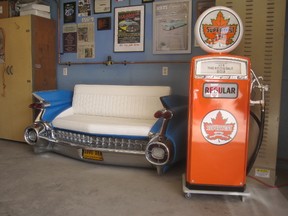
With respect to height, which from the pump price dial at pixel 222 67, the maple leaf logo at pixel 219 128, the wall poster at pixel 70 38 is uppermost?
the wall poster at pixel 70 38

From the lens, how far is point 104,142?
9.66ft

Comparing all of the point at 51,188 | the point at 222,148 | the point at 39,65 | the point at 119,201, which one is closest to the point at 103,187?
the point at 119,201

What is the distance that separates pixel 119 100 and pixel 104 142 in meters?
0.75

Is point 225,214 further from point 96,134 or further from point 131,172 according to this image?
point 96,134

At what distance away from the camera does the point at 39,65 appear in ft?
13.1

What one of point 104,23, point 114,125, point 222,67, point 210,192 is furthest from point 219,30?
point 104,23

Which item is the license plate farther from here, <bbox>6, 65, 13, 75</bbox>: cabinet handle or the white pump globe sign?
<bbox>6, 65, 13, 75</bbox>: cabinet handle

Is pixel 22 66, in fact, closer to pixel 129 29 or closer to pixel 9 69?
pixel 9 69

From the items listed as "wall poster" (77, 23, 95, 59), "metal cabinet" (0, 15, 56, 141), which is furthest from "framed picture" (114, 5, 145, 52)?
"metal cabinet" (0, 15, 56, 141)

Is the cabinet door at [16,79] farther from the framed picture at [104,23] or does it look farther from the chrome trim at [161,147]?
the chrome trim at [161,147]

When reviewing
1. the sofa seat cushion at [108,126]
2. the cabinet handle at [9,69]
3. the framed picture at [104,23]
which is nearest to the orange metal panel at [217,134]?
the sofa seat cushion at [108,126]

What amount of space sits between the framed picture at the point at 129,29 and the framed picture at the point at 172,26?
215 mm

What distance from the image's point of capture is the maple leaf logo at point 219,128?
2.13 m

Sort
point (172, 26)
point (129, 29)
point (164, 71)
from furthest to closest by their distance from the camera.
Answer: point (129, 29), point (164, 71), point (172, 26)
